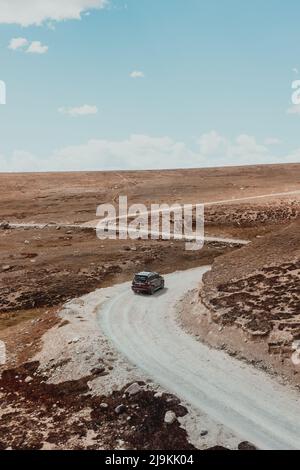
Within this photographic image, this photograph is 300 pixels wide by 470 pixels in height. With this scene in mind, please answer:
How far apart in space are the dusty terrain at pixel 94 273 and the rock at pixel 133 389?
1.63ft

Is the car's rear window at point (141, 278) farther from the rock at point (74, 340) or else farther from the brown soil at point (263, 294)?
the rock at point (74, 340)

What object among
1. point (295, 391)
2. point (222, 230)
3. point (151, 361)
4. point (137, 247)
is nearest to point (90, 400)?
point (151, 361)

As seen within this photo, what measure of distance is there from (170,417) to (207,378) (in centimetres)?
534

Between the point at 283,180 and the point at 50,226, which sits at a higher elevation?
the point at 283,180

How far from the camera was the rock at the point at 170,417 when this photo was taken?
82.1ft

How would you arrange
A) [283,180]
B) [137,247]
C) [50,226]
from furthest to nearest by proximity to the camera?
[283,180] → [50,226] → [137,247]

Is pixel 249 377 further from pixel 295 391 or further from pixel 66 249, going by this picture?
pixel 66 249

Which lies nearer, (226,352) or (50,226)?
(226,352)

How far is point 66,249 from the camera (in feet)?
252

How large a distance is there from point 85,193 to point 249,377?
123692mm

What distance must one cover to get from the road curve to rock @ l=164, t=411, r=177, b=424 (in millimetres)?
1673

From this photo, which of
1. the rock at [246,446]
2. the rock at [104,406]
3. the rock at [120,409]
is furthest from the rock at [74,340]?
the rock at [246,446]

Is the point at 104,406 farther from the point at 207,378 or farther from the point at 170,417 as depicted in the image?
the point at 207,378

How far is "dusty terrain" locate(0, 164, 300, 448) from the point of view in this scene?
2716 centimetres
